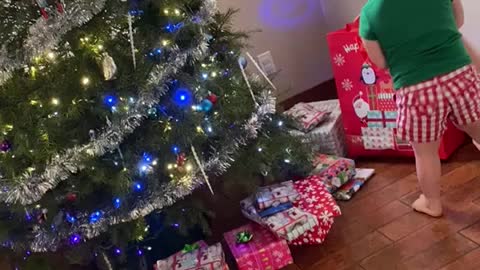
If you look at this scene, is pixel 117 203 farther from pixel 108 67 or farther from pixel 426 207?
pixel 426 207

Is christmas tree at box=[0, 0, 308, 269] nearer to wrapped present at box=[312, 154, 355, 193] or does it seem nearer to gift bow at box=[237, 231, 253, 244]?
gift bow at box=[237, 231, 253, 244]

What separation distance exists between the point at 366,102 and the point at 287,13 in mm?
694

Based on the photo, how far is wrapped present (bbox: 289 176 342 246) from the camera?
5.87 ft

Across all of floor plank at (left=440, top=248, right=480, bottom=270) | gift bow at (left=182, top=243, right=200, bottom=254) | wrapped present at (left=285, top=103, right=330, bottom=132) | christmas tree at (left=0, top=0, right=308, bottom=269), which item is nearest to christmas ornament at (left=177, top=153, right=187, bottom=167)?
christmas tree at (left=0, top=0, right=308, bottom=269)

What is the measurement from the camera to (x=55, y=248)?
5.79ft

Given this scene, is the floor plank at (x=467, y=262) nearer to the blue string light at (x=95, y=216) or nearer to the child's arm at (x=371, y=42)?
the child's arm at (x=371, y=42)

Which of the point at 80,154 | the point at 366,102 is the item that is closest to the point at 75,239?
the point at 80,154

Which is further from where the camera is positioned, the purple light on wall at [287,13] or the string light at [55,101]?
the purple light on wall at [287,13]

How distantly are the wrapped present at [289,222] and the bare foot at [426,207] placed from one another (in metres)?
0.36

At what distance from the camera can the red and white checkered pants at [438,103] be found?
1.64 metres

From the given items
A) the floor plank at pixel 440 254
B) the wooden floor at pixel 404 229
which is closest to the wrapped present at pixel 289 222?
the wooden floor at pixel 404 229

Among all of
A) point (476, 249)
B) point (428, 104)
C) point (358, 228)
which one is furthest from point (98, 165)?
point (476, 249)

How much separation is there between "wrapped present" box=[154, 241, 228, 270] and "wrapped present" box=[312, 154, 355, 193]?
1.76ft

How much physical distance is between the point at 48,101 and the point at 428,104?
110 cm
